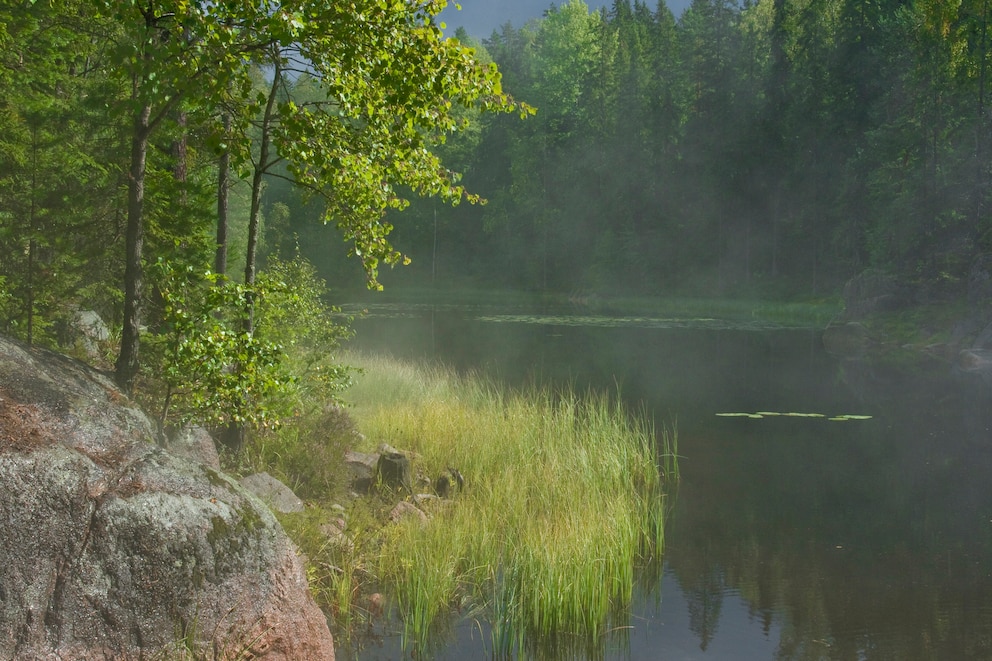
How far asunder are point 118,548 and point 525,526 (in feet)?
16.8

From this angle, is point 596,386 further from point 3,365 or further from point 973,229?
point 973,229

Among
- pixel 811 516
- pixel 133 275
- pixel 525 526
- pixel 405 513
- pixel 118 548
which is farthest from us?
pixel 811 516

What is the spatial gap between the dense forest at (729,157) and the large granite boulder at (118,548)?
1466 inches

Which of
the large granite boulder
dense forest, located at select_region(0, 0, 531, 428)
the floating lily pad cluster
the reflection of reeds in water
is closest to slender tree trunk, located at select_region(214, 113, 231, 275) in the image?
dense forest, located at select_region(0, 0, 531, 428)

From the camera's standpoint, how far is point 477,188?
87.8 meters

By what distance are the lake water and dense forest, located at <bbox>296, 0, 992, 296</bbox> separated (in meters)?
18.3

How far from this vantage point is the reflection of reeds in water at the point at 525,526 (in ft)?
26.2

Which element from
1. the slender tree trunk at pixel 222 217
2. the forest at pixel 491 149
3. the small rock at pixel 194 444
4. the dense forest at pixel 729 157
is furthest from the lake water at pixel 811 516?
the dense forest at pixel 729 157

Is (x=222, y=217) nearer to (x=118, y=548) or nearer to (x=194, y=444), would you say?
(x=194, y=444)

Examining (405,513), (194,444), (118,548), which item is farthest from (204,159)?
(118,548)

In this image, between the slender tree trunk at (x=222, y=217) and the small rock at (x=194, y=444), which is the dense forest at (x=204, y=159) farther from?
the small rock at (x=194, y=444)

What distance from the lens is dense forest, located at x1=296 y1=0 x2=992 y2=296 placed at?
134 ft

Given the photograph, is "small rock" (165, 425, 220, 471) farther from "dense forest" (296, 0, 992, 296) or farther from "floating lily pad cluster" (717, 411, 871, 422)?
"dense forest" (296, 0, 992, 296)

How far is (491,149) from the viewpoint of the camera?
85.8 metres
